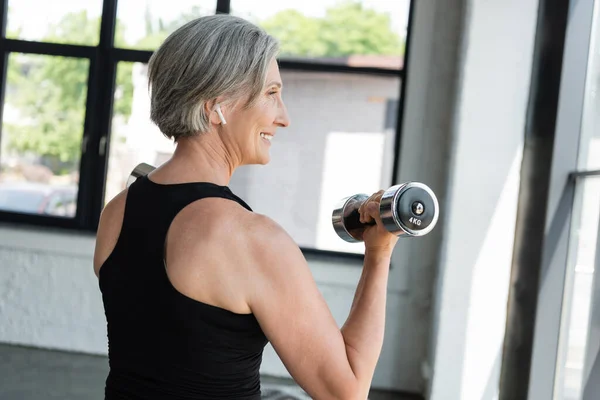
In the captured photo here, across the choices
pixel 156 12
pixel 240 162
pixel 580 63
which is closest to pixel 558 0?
pixel 580 63

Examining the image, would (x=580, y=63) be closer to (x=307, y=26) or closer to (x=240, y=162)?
(x=307, y=26)

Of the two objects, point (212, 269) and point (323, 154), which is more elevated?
point (323, 154)

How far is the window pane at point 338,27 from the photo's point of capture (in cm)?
436

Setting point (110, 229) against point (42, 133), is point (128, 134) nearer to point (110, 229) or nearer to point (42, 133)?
point (42, 133)

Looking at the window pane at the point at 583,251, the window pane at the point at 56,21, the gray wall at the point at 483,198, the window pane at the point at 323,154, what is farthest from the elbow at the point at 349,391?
the window pane at the point at 56,21

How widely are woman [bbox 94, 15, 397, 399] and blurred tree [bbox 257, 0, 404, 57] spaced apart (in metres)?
3.27

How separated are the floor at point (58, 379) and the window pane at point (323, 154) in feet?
2.87

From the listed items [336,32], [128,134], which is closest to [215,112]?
[336,32]

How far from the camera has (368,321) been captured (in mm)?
1167

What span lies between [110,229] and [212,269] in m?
0.24

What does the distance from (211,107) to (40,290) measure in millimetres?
3666

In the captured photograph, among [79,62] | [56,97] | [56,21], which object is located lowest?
[56,97]

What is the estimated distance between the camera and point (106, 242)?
1203mm

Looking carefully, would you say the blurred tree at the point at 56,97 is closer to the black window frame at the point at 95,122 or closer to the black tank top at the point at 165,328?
the black window frame at the point at 95,122
